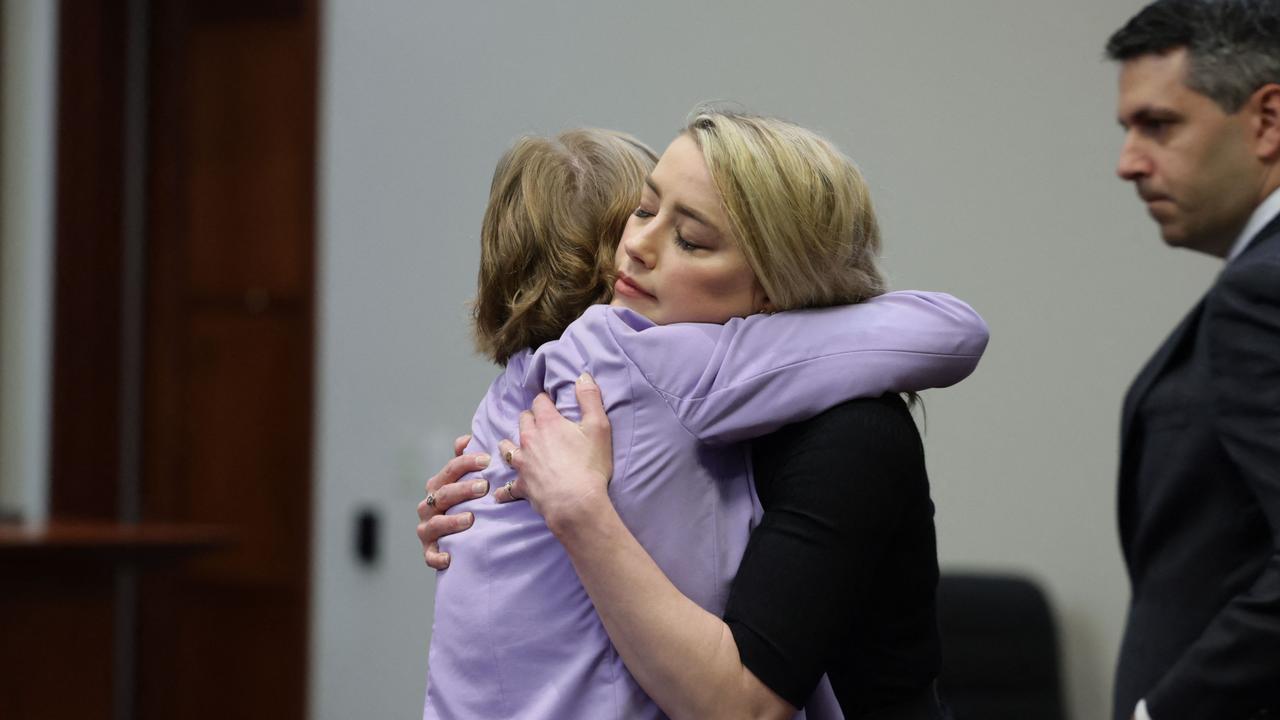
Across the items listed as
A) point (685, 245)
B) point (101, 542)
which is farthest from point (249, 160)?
point (685, 245)

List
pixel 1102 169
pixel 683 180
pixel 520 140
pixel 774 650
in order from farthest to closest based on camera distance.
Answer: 1. pixel 1102 169
2. pixel 520 140
3. pixel 683 180
4. pixel 774 650

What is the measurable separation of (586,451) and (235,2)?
393 cm

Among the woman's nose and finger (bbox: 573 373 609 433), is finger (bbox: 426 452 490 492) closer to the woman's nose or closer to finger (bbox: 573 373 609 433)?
finger (bbox: 573 373 609 433)

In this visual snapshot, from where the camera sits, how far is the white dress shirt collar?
6.16ft

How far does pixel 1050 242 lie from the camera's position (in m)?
3.32

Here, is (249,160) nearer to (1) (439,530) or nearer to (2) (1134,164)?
(2) (1134,164)

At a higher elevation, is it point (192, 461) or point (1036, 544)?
point (1036, 544)

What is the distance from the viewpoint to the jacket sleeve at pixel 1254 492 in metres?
1.62

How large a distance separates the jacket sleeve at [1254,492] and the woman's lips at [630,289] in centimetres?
76

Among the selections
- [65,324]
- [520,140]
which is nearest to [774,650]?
[520,140]

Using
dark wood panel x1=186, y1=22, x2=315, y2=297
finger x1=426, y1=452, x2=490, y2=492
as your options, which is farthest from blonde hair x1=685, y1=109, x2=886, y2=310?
dark wood panel x1=186, y1=22, x2=315, y2=297

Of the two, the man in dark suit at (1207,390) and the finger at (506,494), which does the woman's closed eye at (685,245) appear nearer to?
the finger at (506,494)

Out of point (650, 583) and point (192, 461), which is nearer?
point (650, 583)

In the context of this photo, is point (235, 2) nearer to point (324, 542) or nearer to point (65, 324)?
point (65, 324)
